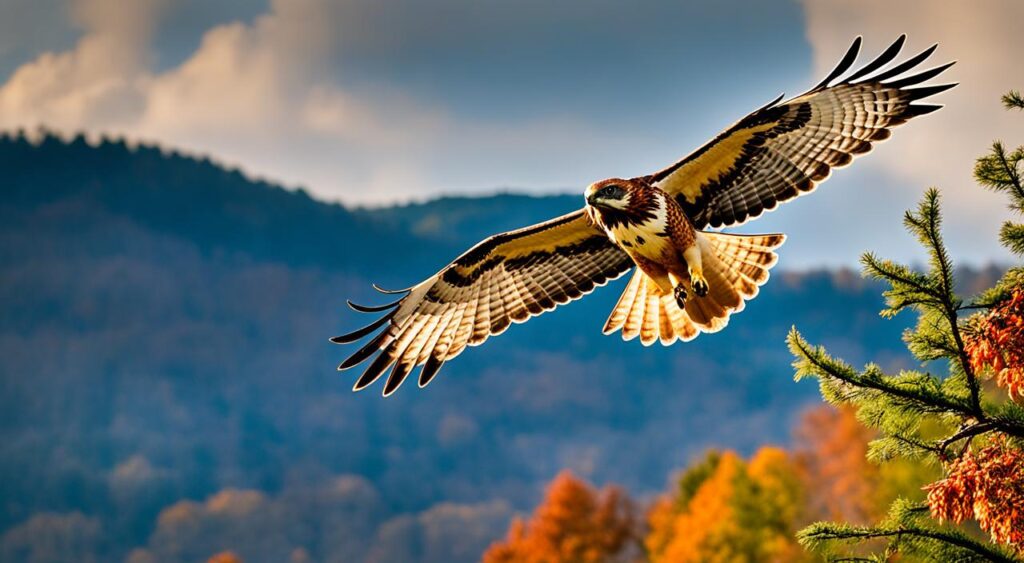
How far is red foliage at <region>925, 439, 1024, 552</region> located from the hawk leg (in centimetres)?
441

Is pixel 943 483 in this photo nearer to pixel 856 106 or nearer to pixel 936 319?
pixel 936 319

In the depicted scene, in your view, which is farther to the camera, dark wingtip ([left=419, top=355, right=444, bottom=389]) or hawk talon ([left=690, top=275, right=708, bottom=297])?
dark wingtip ([left=419, top=355, right=444, bottom=389])

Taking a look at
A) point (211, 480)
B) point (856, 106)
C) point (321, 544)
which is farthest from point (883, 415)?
point (211, 480)

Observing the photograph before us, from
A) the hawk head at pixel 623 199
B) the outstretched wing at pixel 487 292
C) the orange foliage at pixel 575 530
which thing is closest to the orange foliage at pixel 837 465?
the orange foliage at pixel 575 530

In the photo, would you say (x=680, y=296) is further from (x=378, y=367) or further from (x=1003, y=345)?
(x=1003, y=345)

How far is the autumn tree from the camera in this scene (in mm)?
42125

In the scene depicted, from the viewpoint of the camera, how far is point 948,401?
7.02 meters

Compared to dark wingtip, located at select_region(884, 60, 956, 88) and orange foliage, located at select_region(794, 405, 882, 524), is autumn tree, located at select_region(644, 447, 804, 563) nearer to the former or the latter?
orange foliage, located at select_region(794, 405, 882, 524)

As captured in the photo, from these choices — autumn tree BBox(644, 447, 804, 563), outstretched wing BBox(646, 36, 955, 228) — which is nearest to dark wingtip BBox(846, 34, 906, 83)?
outstretched wing BBox(646, 36, 955, 228)

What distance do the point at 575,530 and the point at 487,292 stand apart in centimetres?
4364

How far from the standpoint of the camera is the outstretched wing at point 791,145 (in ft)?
36.6

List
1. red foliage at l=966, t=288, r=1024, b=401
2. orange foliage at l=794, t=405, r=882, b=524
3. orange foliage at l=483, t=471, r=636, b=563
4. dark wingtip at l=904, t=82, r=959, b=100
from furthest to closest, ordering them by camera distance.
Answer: orange foliage at l=483, t=471, r=636, b=563 → orange foliage at l=794, t=405, r=882, b=524 → dark wingtip at l=904, t=82, r=959, b=100 → red foliage at l=966, t=288, r=1024, b=401

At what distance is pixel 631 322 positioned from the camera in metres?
12.3

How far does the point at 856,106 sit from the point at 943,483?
525 cm
